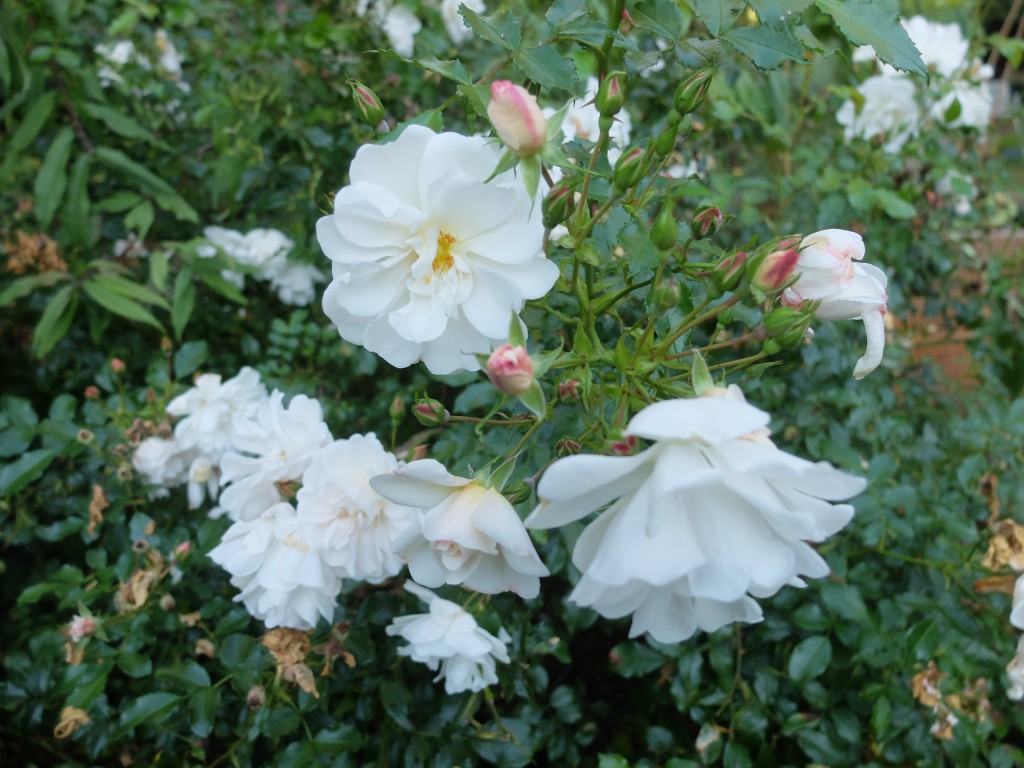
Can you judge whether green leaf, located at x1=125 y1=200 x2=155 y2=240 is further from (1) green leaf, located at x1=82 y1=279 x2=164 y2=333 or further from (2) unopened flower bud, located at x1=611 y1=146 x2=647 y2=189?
(2) unopened flower bud, located at x1=611 y1=146 x2=647 y2=189

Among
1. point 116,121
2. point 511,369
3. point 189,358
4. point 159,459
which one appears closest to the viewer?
point 511,369

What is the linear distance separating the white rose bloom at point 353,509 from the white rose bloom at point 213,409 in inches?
13.4

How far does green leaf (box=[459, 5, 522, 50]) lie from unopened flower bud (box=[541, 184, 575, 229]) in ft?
0.60

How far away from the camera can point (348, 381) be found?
4.58 feet

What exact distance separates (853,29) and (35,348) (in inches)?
54.1

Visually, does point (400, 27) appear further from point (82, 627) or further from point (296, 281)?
point (82, 627)

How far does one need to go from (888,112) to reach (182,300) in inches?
57.7

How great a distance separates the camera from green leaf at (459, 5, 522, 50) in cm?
65

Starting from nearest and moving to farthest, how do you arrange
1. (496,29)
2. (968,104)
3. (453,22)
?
(496,29)
(453,22)
(968,104)

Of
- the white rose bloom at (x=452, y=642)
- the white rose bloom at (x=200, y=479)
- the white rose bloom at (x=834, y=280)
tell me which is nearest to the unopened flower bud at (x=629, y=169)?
the white rose bloom at (x=834, y=280)

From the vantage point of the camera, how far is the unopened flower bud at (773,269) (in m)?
0.51

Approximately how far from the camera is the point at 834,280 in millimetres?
561

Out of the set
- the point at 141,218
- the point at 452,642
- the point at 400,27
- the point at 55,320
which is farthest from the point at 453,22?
the point at 452,642

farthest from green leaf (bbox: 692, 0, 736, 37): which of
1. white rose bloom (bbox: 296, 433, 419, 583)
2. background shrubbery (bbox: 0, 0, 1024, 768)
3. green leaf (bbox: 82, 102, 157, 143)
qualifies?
green leaf (bbox: 82, 102, 157, 143)
